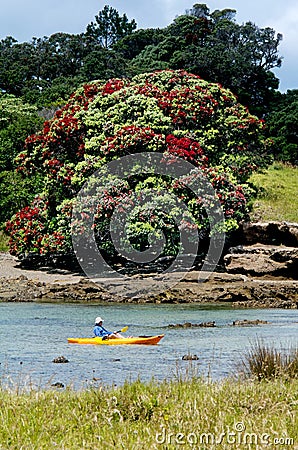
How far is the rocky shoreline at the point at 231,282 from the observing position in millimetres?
33438

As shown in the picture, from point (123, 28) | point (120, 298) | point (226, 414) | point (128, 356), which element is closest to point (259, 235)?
point (120, 298)

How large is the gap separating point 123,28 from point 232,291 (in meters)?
81.8

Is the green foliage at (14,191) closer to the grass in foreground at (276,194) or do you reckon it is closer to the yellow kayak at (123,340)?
the grass in foreground at (276,194)

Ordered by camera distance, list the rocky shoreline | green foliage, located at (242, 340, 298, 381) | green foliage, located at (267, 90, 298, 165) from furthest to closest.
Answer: green foliage, located at (267, 90, 298, 165), the rocky shoreline, green foliage, located at (242, 340, 298, 381)

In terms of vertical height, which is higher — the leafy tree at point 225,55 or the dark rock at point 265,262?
the leafy tree at point 225,55

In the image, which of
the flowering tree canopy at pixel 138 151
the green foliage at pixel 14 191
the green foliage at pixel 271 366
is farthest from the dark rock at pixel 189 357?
the green foliage at pixel 14 191

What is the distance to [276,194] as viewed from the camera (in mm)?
47312

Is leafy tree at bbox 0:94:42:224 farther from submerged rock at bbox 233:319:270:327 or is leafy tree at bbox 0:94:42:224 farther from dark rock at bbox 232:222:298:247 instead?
submerged rock at bbox 233:319:270:327

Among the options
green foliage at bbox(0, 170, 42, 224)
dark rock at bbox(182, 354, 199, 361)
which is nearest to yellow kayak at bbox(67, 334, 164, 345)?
dark rock at bbox(182, 354, 199, 361)

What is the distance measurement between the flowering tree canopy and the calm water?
7112mm

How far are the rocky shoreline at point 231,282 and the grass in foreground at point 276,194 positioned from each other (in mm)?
2563

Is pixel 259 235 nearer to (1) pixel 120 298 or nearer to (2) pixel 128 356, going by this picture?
(1) pixel 120 298

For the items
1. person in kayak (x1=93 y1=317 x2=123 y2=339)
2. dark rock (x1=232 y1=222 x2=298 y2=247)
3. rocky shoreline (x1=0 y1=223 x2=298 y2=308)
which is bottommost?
person in kayak (x1=93 y1=317 x2=123 y2=339)

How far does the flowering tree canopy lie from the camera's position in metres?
37.7
